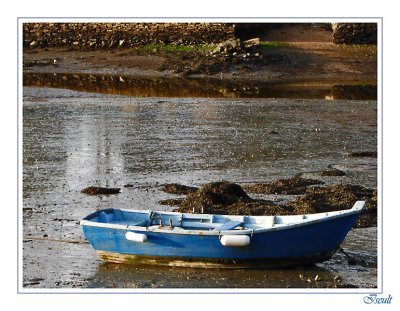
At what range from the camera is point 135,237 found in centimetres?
1194

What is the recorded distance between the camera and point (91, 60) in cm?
3459

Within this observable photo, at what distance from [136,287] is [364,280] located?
8.68ft

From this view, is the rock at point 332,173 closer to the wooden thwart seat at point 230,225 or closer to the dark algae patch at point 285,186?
Result: the dark algae patch at point 285,186

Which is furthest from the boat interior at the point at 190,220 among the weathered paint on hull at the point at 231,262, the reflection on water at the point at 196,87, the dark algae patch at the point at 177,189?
the reflection on water at the point at 196,87

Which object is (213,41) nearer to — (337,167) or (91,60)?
(91,60)

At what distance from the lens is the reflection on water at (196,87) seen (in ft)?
91.5

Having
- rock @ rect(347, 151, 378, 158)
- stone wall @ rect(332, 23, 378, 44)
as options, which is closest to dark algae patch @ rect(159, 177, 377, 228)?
rock @ rect(347, 151, 378, 158)

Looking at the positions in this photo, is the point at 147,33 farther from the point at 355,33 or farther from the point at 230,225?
the point at 230,225

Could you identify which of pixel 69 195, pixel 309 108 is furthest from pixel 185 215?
pixel 309 108

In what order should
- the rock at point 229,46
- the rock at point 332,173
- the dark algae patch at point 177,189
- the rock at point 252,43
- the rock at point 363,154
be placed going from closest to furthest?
the dark algae patch at point 177,189, the rock at point 332,173, the rock at point 363,154, the rock at point 229,46, the rock at point 252,43

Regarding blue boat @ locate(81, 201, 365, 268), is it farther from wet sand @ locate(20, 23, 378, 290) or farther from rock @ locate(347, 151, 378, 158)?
rock @ locate(347, 151, 378, 158)

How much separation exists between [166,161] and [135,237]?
21.7ft

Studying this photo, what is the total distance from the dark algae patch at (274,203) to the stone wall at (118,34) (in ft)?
65.4

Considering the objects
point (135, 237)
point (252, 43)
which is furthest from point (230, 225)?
point (252, 43)
